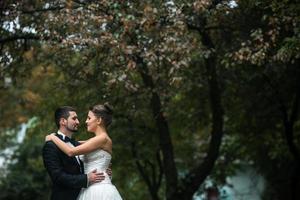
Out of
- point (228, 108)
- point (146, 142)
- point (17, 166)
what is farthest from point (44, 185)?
point (228, 108)

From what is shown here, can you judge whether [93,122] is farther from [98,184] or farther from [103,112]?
[98,184]

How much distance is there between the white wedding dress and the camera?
24.2 ft

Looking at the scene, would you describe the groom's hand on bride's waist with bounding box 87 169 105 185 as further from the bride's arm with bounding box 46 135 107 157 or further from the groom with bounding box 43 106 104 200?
the bride's arm with bounding box 46 135 107 157

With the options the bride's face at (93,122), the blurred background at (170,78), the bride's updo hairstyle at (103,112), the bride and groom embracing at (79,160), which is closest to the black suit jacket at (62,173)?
the bride and groom embracing at (79,160)

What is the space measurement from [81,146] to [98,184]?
461mm

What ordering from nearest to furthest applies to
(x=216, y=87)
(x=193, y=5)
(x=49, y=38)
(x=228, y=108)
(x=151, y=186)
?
(x=193, y=5) → (x=49, y=38) → (x=216, y=87) → (x=228, y=108) → (x=151, y=186)

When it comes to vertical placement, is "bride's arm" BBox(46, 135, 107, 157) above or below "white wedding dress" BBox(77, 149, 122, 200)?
above

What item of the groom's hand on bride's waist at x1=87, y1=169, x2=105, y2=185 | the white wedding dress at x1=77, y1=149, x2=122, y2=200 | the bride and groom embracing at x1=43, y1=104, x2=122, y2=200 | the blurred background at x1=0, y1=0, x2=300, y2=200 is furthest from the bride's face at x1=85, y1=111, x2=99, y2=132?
the blurred background at x1=0, y1=0, x2=300, y2=200

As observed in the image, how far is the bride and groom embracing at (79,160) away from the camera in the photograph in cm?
726

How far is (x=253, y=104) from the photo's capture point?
16750 millimetres

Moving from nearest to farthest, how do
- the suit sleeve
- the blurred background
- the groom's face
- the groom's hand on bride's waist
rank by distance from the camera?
the suit sleeve < the groom's hand on bride's waist < the groom's face < the blurred background

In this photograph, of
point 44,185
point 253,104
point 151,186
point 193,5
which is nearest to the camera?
point 193,5

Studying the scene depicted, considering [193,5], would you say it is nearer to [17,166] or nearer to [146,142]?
[146,142]

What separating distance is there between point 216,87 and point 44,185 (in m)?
12.2
